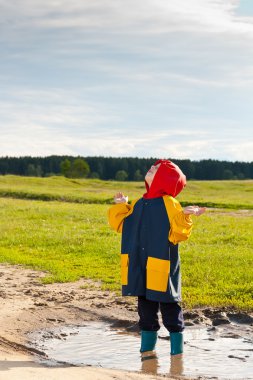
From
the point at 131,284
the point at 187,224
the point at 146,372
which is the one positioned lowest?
the point at 146,372

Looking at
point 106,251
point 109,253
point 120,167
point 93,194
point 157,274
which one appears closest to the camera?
point 157,274

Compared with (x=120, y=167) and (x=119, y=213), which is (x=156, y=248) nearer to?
(x=119, y=213)

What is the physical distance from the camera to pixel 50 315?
959 cm

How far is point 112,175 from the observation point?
137 meters

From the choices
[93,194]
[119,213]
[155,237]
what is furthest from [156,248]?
[93,194]

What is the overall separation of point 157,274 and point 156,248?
0.28 m

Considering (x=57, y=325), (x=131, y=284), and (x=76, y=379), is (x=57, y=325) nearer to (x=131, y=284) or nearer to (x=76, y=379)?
(x=131, y=284)

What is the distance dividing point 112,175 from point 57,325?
421ft

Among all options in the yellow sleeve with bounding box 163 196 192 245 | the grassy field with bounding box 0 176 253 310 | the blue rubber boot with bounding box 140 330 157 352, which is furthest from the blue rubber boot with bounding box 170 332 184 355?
the grassy field with bounding box 0 176 253 310

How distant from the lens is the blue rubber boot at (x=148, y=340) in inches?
303

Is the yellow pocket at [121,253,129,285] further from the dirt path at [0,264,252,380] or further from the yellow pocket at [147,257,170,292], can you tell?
the dirt path at [0,264,252,380]

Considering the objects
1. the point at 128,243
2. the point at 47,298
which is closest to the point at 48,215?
the point at 47,298

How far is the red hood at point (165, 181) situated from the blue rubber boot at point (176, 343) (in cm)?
155

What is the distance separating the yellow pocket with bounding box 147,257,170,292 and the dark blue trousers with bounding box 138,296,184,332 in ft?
0.94
